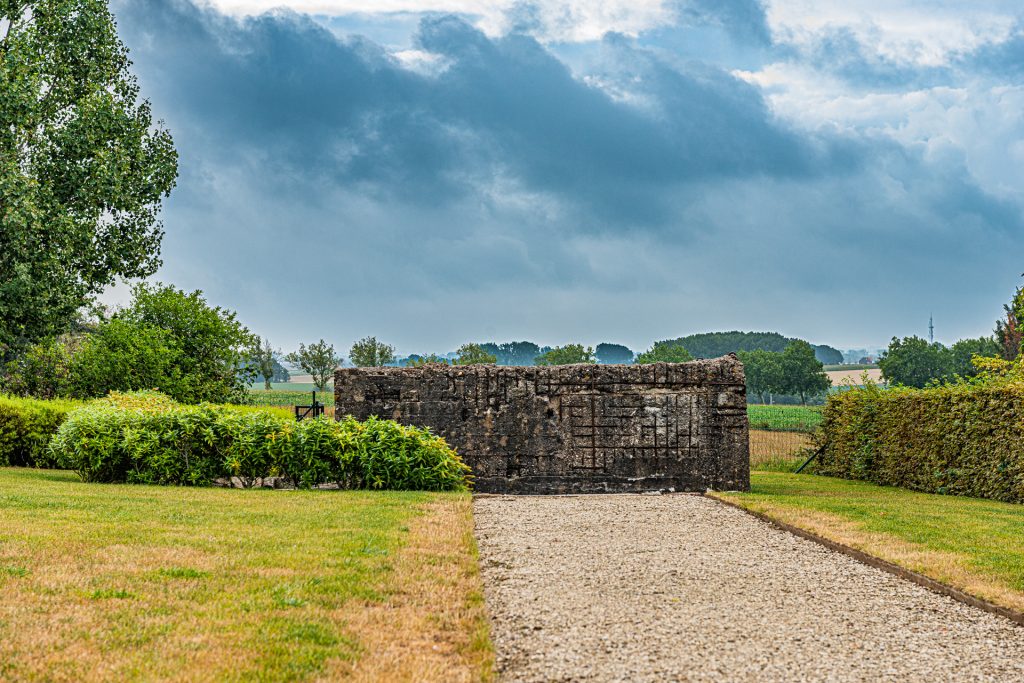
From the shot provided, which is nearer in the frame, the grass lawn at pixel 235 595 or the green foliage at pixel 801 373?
the grass lawn at pixel 235 595

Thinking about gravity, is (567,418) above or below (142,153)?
below

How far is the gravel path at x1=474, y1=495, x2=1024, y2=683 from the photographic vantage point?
5.43 meters

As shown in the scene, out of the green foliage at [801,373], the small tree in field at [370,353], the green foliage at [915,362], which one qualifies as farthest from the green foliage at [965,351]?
the small tree in field at [370,353]

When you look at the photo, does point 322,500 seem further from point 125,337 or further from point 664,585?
point 125,337

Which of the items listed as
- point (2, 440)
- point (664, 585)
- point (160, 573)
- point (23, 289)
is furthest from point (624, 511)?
point (23, 289)

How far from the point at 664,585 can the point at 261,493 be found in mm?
7748

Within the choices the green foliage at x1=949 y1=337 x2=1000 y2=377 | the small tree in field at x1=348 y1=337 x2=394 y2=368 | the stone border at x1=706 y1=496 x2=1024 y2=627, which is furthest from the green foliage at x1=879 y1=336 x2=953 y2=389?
the stone border at x1=706 y1=496 x2=1024 y2=627

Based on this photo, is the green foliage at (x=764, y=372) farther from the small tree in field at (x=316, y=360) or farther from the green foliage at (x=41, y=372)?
the green foliage at (x=41, y=372)

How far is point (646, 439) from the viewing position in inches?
624

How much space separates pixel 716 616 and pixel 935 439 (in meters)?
13.3

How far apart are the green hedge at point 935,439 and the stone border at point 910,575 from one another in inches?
269

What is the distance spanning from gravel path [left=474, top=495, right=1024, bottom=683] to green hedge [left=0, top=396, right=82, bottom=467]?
Result: 12.6 m

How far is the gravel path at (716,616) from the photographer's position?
5.43 m

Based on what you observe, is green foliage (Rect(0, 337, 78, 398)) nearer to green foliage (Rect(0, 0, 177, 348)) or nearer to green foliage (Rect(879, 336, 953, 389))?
green foliage (Rect(0, 0, 177, 348))
